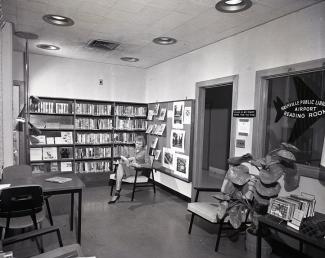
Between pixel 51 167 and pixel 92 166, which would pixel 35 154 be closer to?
pixel 51 167

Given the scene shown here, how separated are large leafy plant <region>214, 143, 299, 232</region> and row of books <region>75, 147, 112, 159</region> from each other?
3.77 meters

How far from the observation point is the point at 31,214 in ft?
8.79

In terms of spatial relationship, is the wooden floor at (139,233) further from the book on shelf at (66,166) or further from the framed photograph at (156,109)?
the framed photograph at (156,109)

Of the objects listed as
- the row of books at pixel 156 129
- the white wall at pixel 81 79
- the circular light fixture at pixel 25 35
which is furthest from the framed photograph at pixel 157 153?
the circular light fixture at pixel 25 35

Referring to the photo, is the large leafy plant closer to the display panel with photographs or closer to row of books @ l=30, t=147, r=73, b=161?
the display panel with photographs

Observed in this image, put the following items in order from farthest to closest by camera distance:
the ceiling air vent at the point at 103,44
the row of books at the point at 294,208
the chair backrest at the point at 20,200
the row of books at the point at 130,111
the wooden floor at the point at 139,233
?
the row of books at the point at 130,111, the ceiling air vent at the point at 103,44, the wooden floor at the point at 139,233, the chair backrest at the point at 20,200, the row of books at the point at 294,208

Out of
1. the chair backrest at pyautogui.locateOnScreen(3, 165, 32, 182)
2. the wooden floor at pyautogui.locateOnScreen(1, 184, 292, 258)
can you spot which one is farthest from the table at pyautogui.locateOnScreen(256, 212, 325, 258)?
the chair backrest at pyautogui.locateOnScreen(3, 165, 32, 182)

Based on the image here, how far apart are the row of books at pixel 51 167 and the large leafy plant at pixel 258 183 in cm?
399

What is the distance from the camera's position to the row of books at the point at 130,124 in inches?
250

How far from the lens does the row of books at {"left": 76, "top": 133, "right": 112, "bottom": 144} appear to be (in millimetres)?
5938

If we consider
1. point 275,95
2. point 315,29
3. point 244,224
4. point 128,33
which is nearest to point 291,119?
point 275,95

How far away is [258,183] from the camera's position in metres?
2.75

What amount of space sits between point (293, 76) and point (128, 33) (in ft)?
8.21

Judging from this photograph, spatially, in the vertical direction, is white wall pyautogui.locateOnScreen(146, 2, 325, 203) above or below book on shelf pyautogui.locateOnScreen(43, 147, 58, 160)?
above
